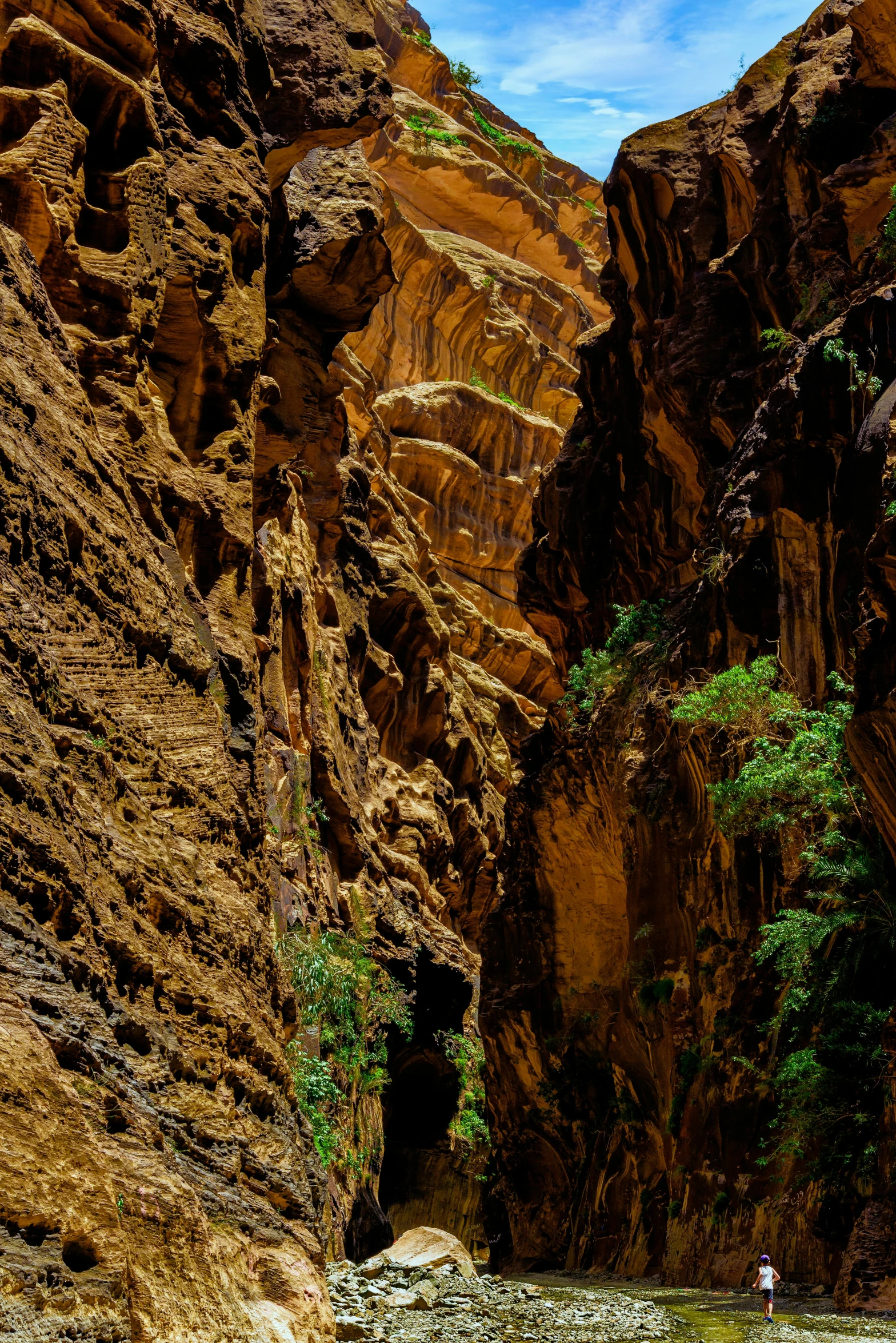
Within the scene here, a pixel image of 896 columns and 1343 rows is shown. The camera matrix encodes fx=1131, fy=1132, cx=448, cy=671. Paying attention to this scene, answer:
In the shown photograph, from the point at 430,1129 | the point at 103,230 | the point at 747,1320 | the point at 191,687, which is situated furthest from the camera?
the point at 430,1129

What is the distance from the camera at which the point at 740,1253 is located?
16422 mm

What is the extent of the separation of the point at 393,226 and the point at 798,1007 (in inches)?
1821

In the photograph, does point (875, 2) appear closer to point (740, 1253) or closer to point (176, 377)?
point (176, 377)

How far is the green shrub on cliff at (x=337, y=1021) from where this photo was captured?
18.0m

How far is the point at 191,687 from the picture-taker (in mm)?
9367

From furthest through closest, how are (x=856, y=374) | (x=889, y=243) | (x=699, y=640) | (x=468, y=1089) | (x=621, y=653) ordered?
1. (x=468, y=1089)
2. (x=621, y=653)
3. (x=699, y=640)
4. (x=856, y=374)
5. (x=889, y=243)

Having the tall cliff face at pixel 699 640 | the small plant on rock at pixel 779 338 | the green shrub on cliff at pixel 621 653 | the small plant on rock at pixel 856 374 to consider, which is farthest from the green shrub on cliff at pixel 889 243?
the green shrub on cliff at pixel 621 653

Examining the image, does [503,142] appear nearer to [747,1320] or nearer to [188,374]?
[188,374]

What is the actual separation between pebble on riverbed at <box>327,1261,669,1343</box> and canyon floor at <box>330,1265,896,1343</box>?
0.07 feet

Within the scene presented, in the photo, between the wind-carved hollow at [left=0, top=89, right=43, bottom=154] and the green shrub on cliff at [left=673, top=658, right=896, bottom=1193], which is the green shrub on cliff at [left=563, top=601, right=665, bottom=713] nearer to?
the green shrub on cliff at [left=673, top=658, right=896, bottom=1193]

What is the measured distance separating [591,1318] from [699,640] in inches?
477

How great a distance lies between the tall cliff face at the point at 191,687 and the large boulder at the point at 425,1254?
4.10 feet

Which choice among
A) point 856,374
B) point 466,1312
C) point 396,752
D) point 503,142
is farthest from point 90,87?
point 503,142

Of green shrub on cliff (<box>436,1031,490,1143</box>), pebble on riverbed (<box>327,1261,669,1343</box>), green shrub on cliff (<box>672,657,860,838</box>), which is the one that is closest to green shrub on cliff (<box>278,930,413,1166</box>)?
pebble on riverbed (<box>327,1261,669,1343</box>)
